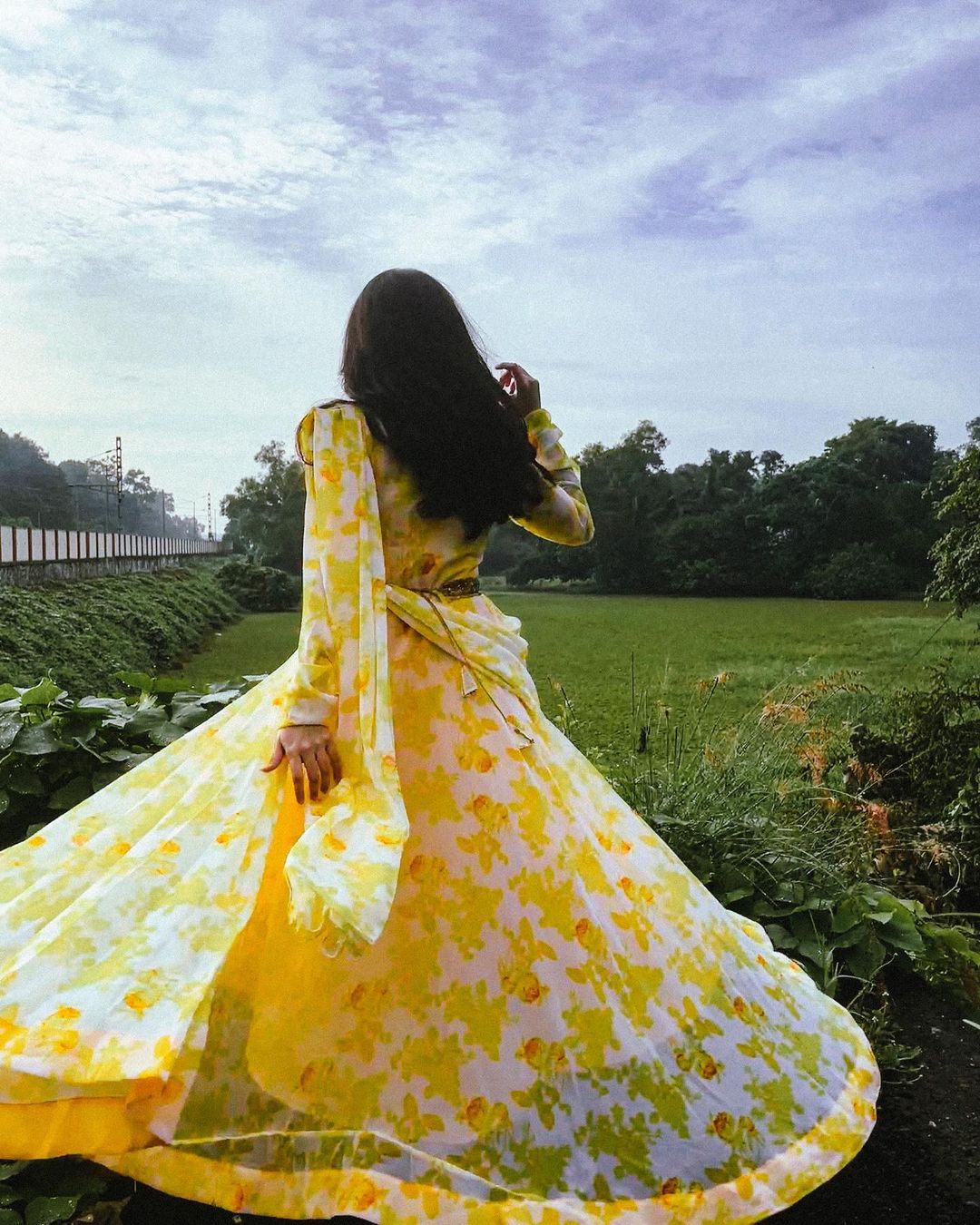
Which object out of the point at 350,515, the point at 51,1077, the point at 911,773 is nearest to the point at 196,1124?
the point at 51,1077

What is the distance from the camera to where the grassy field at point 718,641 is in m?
5.37

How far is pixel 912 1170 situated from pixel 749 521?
257 inches

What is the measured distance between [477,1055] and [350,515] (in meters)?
0.77

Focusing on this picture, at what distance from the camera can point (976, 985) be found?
218 centimetres

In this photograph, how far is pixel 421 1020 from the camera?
1.36 meters

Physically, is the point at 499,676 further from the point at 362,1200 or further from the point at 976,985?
the point at 976,985

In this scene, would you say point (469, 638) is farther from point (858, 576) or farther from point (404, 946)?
point (858, 576)

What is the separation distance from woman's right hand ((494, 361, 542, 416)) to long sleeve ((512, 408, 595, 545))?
1 cm

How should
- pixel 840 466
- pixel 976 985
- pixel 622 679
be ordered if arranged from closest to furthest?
pixel 976 985 → pixel 622 679 → pixel 840 466

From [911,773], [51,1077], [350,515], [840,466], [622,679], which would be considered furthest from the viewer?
[840,466]

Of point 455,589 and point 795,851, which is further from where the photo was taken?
point 795,851

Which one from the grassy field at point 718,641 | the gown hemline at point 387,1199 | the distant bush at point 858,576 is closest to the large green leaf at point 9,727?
the gown hemline at point 387,1199

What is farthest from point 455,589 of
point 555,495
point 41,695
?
point 41,695

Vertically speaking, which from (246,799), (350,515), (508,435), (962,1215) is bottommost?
(962,1215)
